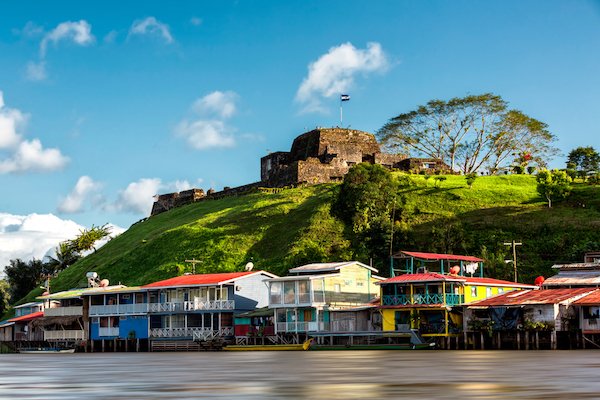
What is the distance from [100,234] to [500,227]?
6702 centimetres

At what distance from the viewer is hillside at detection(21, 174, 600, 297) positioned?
8562 cm

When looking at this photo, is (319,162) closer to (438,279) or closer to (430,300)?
(430,300)

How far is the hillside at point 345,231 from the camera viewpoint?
85.6 metres

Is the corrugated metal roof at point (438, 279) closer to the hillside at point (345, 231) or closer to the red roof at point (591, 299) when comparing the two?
the red roof at point (591, 299)

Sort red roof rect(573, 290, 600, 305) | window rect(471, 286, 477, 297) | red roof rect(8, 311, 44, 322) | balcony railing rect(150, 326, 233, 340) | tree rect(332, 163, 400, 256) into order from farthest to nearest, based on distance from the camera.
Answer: red roof rect(8, 311, 44, 322)
tree rect(332, 163, 400, 256)
balcony railing rect(150, 326, 233, 340)
window rect(471, 286, 477, 297)
red roof rect(573, 290, 600, 305)

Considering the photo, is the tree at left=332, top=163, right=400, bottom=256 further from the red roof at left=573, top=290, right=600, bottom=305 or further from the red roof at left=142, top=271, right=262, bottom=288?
the red roof at left=573, top=290, right=600, bottom=305

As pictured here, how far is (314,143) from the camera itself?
12900 centimetres

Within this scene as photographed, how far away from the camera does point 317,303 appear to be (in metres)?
70.2

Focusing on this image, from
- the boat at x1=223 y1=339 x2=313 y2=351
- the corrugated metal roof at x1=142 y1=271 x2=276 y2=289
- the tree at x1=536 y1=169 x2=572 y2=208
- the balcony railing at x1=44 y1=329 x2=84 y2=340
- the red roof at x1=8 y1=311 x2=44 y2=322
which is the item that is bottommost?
the boat at x1=223 y1=339 x2=313 y2=351

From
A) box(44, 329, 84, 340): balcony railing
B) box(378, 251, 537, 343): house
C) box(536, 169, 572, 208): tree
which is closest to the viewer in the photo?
box(378, 251, 537, 343): house

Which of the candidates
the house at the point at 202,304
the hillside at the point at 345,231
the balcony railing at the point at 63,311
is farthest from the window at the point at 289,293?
→ the balcony railing at the point at 63,311

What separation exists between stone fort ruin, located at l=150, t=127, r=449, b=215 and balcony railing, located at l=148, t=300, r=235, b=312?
138ft

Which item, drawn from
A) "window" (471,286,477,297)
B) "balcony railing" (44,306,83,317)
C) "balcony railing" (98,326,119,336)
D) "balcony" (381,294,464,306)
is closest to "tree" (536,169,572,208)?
"window" (471,286,477,297)

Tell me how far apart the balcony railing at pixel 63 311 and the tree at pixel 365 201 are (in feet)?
96.4
